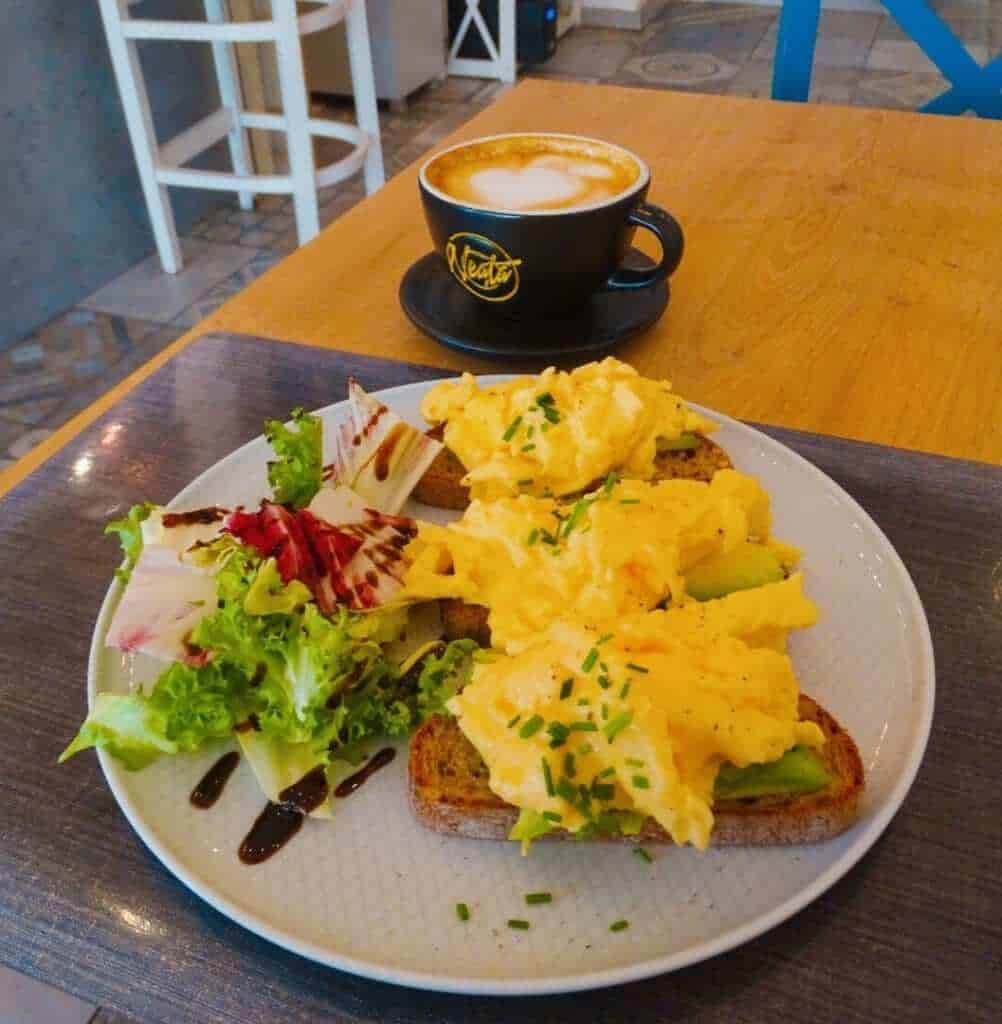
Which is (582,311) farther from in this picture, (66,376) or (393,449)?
(66,376)

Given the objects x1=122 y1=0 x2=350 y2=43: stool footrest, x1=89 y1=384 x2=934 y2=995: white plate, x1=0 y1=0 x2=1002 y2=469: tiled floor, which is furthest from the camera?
x1=0 y1=0 x2=1002 y2=469: tiled floor

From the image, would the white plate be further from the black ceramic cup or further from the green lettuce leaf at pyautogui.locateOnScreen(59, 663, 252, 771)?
the black ceramic cup

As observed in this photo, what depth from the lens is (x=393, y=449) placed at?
950mm

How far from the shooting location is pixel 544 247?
112cm

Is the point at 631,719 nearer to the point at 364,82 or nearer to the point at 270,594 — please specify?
the point at 270,594

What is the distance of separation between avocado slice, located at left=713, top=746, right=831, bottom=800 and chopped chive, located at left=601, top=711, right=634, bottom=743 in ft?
0.34

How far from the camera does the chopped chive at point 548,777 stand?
0.63 m

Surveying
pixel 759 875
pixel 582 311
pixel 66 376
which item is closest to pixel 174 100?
pixel 66 376

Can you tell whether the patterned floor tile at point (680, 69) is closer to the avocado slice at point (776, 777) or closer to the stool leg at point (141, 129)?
the stool leg at point (141, 129)

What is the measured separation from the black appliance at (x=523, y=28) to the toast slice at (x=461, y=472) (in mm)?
4636

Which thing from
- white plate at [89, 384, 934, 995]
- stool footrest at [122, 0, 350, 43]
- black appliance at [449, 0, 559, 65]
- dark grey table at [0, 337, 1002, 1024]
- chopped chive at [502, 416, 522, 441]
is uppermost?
chopped chive at [502, 416, 522, 441]

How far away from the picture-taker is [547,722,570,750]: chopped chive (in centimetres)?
64

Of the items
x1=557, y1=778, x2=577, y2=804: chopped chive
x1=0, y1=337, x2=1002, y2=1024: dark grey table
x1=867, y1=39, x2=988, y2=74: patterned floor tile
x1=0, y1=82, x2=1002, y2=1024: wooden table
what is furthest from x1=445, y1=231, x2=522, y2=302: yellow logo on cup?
x1=867, y1=39, x2=988, y2=74: patterned floor tile

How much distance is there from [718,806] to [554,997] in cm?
16
